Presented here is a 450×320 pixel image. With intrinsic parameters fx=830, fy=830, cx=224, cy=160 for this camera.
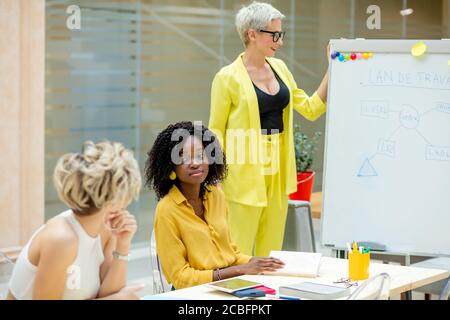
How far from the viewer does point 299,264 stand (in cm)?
323

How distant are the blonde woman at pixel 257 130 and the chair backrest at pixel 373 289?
1.57m

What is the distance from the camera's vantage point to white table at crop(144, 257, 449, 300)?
111 inches

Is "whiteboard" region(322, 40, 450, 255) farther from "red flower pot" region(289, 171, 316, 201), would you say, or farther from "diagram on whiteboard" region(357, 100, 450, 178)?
"red flower pot" region(289, 171, 316, 201)

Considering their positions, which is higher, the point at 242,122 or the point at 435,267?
the point at 242,122

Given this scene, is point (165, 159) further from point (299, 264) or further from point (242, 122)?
point (242, 122)

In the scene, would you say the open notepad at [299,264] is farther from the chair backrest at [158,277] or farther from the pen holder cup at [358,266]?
the chair backrest at [158,277]

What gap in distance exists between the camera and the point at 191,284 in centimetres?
312

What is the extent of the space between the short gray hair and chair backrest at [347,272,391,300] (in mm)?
1898

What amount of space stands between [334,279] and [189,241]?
0.58 m

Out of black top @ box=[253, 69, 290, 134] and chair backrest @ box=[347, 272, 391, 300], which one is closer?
chair backrest @ box=[347, 272, 391, 300]

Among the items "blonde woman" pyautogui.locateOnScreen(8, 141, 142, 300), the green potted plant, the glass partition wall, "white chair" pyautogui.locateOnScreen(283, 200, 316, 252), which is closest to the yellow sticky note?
"white chair" pyautogui.locateOnScreen(283, 200, 316, 252)

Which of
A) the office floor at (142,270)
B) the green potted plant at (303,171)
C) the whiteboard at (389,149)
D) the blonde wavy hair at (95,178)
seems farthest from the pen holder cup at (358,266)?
the green potted plant at (303,171)

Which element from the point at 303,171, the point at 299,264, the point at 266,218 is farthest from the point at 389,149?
the point at 303,171
